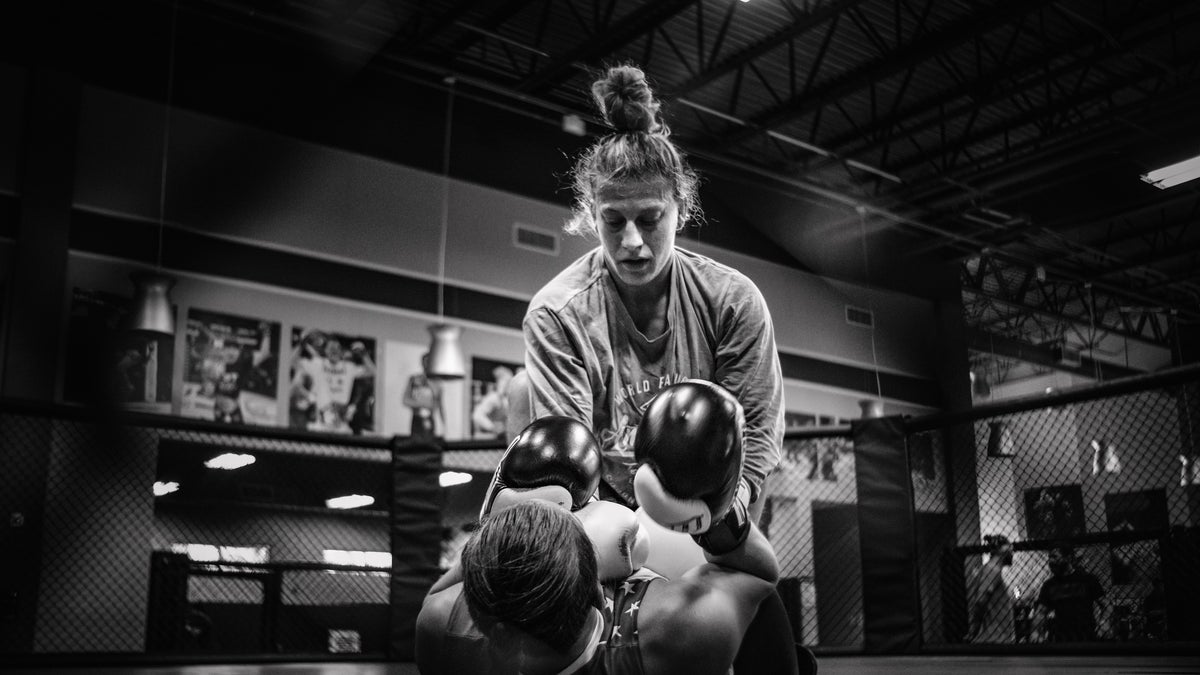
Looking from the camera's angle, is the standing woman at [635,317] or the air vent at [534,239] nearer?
the standing woman at [635,317]

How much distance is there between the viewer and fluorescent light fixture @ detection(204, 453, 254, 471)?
6289 mm

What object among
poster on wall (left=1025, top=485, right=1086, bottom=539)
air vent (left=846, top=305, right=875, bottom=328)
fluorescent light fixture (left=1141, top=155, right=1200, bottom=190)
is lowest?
poster on wall (left=1025, top=485, right=1086, bottom=539)

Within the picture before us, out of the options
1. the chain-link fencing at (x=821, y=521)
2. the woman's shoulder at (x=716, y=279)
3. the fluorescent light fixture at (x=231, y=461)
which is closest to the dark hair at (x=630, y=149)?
the woman's shoulder at (x=716, y=279)

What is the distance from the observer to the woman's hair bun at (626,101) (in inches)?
76.9

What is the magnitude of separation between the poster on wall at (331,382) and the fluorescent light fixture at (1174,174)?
5.82 m

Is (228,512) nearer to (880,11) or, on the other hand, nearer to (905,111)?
(880,11)

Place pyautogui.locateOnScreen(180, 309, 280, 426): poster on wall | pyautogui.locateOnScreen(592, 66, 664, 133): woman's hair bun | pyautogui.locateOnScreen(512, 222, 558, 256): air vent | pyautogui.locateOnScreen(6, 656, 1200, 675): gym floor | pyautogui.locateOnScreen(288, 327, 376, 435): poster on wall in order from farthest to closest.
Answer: pyautogui.locateOnScreen(512, 222, 558, 256): air vent < pyautogui.locateOnScreen(288, 327, 376, 435): poster on wall < pyautogui.locateOnScreen(180, 309, 280, 426): poster on wall < pyautogui.locateOnScreen(6, 656, 1200, 675): gym floor < pyautogui.locateOnScreen(592, 66, 664, 133): woman's hair bun

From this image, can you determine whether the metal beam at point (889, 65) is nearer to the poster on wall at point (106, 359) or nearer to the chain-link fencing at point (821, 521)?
the chain-link fencing at point (821, 521)

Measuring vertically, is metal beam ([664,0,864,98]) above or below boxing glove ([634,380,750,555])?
above

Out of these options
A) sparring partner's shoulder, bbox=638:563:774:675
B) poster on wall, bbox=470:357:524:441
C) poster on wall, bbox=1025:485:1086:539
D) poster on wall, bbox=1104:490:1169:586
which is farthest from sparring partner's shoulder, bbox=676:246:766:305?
poster on wall, bbox=470:357:524:441

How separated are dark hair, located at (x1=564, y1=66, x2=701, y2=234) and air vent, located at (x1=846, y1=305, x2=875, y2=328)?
7.82 m

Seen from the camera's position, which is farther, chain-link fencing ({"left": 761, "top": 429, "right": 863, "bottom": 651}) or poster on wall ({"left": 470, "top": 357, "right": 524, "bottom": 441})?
chain-link fencing ({"left": 761, "top": 429, "right": 863, "bottom": 651})

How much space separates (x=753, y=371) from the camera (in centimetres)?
190

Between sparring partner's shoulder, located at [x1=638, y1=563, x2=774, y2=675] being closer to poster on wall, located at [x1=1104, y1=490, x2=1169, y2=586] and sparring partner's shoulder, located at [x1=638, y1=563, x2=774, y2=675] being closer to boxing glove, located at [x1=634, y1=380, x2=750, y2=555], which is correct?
boxing glove, located at [x1=634, y1=380, x2=750, y2=555]
